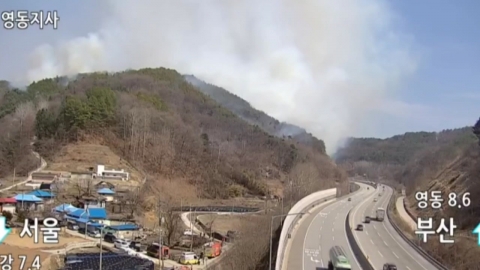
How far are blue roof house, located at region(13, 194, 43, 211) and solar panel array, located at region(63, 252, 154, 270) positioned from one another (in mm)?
4174

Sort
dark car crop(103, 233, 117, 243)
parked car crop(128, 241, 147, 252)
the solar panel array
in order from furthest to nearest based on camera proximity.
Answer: dark car crop(103, 233, 117, 243)
parked car crop(128, 241, 147, 252)
the solar panel array

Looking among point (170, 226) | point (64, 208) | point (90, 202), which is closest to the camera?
point (170, 226)

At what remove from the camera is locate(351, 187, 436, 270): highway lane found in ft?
30.2

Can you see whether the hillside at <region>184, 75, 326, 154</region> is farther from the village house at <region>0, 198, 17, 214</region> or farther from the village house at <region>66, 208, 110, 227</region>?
the village house at <region>0, 198, 17, 214</region>

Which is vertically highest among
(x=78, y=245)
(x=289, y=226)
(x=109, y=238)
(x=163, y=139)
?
(x=163, y=139)

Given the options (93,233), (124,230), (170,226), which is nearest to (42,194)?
(124,230)

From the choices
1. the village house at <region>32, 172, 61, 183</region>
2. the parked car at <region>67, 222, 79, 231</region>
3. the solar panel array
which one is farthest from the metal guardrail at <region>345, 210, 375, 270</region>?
the village house at <region>32, 172, 61, 183</region>

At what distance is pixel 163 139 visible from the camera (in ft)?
96.5

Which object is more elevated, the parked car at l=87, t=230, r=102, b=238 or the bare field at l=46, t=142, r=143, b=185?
the bare field at l=46, t=142, r=143, b=185

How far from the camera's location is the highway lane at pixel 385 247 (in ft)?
30.2

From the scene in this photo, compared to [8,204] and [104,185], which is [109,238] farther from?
[104,185]

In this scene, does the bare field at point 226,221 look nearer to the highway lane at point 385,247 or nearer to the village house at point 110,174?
the highway lane at point 385,247

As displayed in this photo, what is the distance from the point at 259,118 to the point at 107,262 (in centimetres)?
4549

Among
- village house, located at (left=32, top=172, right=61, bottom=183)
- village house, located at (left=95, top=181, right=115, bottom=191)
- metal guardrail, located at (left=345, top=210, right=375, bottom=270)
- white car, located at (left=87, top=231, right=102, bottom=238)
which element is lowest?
white car, located at (left=87, top=231, right=102, bottom=238)
